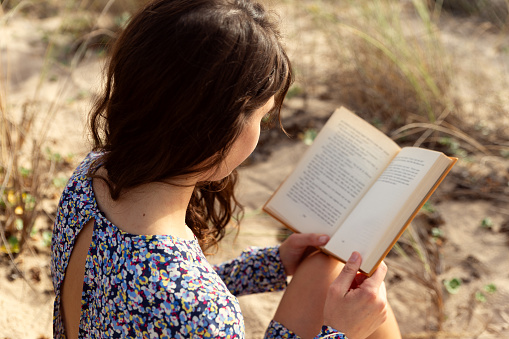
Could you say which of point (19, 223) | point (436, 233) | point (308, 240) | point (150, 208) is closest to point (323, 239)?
point (308, 240)

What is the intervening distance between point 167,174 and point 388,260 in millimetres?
1473

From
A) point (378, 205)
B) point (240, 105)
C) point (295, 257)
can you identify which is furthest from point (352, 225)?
point (240, 105)

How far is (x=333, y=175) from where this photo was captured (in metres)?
1.61

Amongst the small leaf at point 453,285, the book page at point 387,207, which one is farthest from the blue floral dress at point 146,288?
the small leaf at point 453,285

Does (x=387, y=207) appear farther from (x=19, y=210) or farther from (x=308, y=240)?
(x=19, y=210)

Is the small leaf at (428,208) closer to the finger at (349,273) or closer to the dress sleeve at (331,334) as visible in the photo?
the finger at (349,273)

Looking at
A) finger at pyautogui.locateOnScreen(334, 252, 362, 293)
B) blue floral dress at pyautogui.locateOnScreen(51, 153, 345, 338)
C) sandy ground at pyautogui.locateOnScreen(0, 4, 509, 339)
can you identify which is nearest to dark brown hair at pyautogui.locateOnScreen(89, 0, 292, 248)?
blue floral dress at pyautogui.locateOnScreen(51, 153, 345, 338)

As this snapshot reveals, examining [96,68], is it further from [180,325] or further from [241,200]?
[180,325]

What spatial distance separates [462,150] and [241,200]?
4.04 ft

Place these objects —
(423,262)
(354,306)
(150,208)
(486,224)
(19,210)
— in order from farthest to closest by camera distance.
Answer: (486,224)
(423,262)
(19,210)
(354,306)
(150,208)

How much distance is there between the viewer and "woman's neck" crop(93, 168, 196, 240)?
1.11 metres

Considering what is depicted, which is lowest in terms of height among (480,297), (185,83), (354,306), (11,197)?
(11,197)

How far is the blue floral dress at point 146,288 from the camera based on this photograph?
3.34 ft

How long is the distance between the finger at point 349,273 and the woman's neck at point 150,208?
1.27 feet
